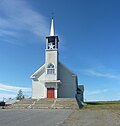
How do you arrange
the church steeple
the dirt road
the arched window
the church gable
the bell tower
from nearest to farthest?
the dirt road, the bell tower, the arched window, the church steeple, the church gable

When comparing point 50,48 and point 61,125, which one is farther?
point 50,48

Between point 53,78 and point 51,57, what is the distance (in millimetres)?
3552

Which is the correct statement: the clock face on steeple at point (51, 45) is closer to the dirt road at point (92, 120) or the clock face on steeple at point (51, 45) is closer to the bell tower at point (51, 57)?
the bell tower at point (51, 57)

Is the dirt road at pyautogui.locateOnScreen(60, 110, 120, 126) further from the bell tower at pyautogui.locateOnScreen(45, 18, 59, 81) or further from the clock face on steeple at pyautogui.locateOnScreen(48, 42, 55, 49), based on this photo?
the clock face on steeple at pyautogui.locateOnScreen(48, 42, 55, 49)

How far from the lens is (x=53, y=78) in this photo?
3881cm

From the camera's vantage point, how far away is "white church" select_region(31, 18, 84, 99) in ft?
128

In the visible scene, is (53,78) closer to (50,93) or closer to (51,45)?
(50,93)

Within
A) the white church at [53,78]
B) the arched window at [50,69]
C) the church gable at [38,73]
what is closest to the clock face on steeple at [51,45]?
the white church at [53,78]

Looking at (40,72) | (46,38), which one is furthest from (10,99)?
(46,38)

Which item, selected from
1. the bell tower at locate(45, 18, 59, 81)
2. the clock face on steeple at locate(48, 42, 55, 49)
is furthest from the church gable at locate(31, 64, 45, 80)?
the clock face on steeple at locate(48, 42, 55, 49)

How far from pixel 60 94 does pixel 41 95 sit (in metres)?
3.18

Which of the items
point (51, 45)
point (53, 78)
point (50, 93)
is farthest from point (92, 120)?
point (51, 45)

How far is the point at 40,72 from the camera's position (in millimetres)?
40719

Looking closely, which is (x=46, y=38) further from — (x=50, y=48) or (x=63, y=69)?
(x=63, y=69)
